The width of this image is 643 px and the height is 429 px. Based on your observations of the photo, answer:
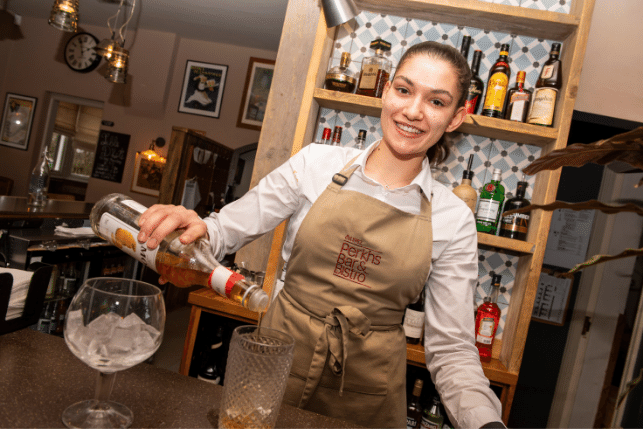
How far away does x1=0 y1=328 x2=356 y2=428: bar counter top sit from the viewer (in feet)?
2.04

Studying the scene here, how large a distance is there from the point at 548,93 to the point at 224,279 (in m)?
1.71

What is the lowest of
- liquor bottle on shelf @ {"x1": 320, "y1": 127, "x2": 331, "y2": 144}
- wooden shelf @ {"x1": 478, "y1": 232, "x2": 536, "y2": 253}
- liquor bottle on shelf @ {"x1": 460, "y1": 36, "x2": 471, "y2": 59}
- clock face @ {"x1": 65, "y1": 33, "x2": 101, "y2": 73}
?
wooden shelf @ {"x1": 478, "y1": 232, "x2": 536, "y2": 253}

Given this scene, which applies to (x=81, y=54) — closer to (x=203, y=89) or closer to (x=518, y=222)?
(x=203, y=89)

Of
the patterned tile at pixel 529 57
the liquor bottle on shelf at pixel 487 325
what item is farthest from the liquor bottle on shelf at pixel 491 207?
the patterned tile at pixel 529 57

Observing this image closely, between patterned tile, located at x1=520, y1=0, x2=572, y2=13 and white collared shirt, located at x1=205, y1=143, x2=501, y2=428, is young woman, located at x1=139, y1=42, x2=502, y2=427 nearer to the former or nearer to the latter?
white collared shirt, located at x1=205, y1=143, x2=501, y2=428

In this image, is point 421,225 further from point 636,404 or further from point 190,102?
point 190,102

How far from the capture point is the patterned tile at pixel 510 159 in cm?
215

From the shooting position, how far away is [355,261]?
1.19 metres

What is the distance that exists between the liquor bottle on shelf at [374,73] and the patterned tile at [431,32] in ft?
0.63

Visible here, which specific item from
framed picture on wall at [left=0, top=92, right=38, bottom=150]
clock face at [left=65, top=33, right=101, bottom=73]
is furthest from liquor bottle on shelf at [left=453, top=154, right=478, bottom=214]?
framed picture on wall at [left=0, top=92, right=38, bottom=150]

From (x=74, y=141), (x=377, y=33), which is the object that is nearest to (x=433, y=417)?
(x=377, y=33)

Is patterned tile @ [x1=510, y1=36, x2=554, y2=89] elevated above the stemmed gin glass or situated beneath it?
elevated above

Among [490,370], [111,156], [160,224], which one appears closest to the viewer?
[160,224]

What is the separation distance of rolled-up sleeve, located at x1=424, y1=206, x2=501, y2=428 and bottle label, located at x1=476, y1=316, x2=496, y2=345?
2.54 feet
